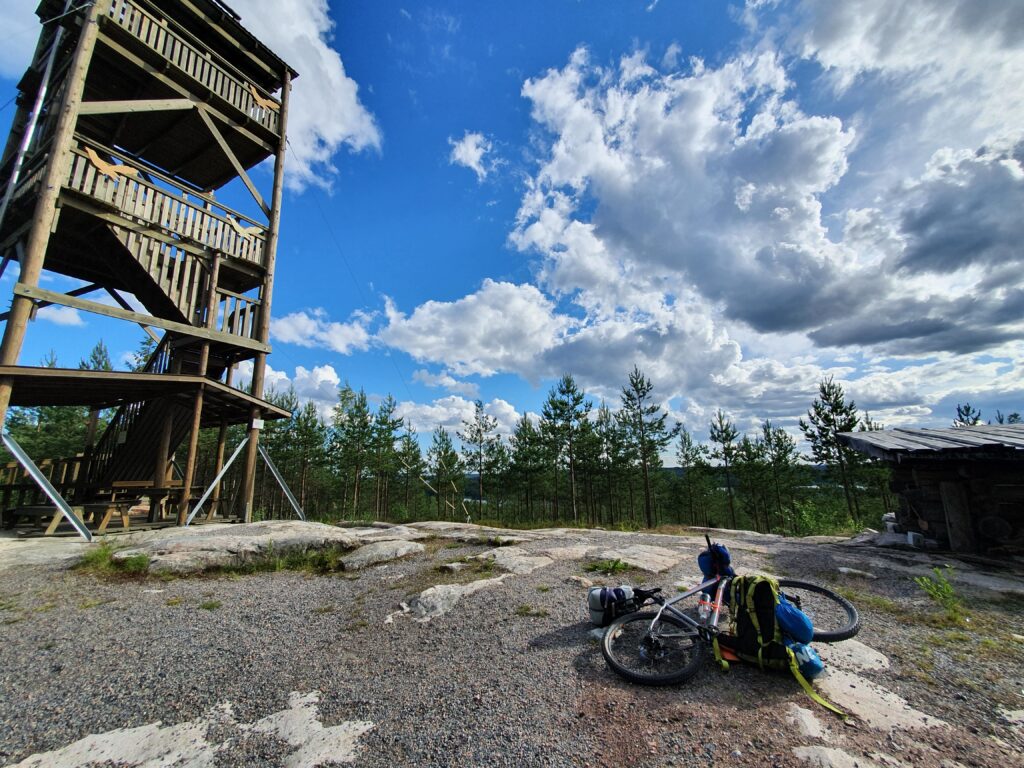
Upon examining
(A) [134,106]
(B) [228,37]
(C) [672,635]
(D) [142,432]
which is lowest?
(C) [672,635]

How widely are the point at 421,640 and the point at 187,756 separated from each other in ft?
6.22

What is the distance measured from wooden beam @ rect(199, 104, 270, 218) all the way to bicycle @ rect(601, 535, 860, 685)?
13.1m

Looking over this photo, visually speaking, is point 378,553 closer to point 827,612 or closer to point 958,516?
point 827,612

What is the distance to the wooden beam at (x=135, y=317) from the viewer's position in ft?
23.9

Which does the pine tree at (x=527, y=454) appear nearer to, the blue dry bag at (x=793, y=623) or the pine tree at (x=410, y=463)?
the pine tree at (x=410, y=463)

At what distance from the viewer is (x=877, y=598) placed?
4840mm

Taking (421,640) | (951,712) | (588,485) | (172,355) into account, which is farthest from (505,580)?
(588,485)

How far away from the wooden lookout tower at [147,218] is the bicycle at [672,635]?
31.4ft

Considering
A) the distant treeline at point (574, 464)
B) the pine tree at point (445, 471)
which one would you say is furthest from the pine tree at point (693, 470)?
the pine tree at point (445, 471)

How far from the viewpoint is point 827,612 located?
419 centimetres

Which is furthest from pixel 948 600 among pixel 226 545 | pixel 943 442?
pixel 226 545

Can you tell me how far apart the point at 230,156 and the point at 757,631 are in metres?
14.4

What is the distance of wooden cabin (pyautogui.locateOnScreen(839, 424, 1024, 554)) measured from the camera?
6622 mm

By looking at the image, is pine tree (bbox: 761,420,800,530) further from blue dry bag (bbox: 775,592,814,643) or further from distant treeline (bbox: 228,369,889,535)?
blue dry bag (bbox: 775,592,814,643)
